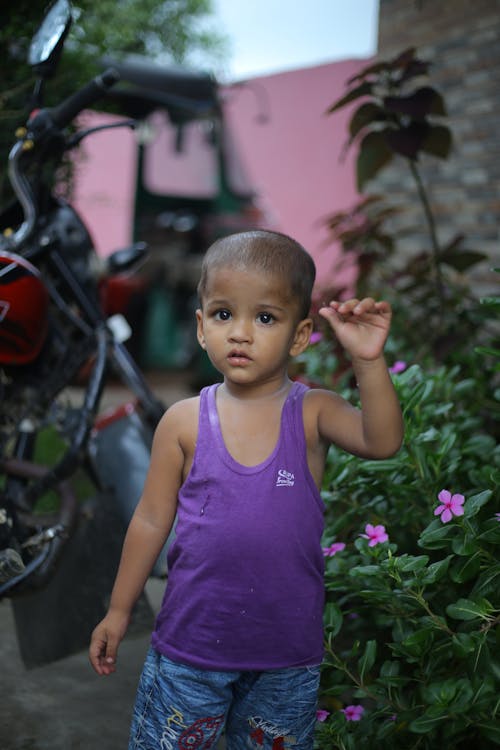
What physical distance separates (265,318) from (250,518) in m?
0.35

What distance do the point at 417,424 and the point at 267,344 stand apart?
0.87m

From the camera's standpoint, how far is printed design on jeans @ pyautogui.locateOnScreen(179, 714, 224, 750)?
151 cm

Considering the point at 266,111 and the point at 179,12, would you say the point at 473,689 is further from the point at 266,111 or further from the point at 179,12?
the point at 179,12

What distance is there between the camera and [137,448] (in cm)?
282

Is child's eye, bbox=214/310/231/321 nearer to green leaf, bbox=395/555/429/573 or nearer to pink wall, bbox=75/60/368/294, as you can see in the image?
green leaf, bbox=395/555/429/573

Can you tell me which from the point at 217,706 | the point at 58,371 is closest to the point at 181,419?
the point at 217,706

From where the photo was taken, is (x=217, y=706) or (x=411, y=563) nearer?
(x=217, y=706)

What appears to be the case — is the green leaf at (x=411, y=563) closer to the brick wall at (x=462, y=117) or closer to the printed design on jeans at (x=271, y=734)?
the printed design on jeans at (x=271, y=734)

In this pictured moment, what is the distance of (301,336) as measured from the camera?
62.9 inches

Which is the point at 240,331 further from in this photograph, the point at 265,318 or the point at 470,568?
the point at 470,568

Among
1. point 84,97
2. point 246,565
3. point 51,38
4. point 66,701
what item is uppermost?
point 51,38

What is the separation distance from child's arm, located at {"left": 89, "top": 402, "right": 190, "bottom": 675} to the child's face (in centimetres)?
17

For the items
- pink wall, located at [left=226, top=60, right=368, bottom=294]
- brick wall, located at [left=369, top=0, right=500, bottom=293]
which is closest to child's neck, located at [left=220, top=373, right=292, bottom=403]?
brick wall, located at [left=369, top=0, right=500, bottom=293]

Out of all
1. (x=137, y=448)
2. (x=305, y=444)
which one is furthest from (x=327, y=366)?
(x=305, y=444)
